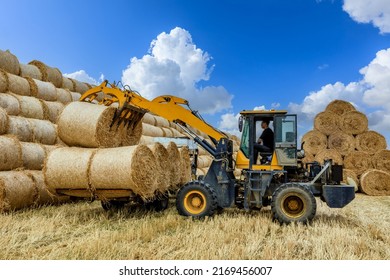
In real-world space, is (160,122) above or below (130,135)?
above

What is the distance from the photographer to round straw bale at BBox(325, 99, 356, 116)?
16.2 m

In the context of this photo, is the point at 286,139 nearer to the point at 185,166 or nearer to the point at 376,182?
the point at 185,166

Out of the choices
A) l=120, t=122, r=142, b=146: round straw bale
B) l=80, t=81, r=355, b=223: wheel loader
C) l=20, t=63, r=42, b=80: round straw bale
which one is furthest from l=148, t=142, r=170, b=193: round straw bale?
l=20, t=63, r=42, b=80: round straw bale

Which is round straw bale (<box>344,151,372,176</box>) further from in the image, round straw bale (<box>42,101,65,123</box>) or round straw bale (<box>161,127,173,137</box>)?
round straw bale (<box>42,101,65,123</box>)

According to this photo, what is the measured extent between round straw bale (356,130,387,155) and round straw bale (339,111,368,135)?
252 millimetres

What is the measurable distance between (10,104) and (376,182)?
12820 mm

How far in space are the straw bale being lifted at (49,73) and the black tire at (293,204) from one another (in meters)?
10.6

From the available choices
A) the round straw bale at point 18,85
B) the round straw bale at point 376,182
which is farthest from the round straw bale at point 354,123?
the round straw bale at point 18,85

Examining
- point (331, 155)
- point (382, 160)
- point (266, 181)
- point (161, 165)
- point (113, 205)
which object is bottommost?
point (113, 205)

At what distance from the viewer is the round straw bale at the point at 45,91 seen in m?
13.3

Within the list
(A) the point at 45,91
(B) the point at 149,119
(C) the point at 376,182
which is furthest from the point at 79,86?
(C) the point at 376,182

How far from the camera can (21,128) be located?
34.2ft
